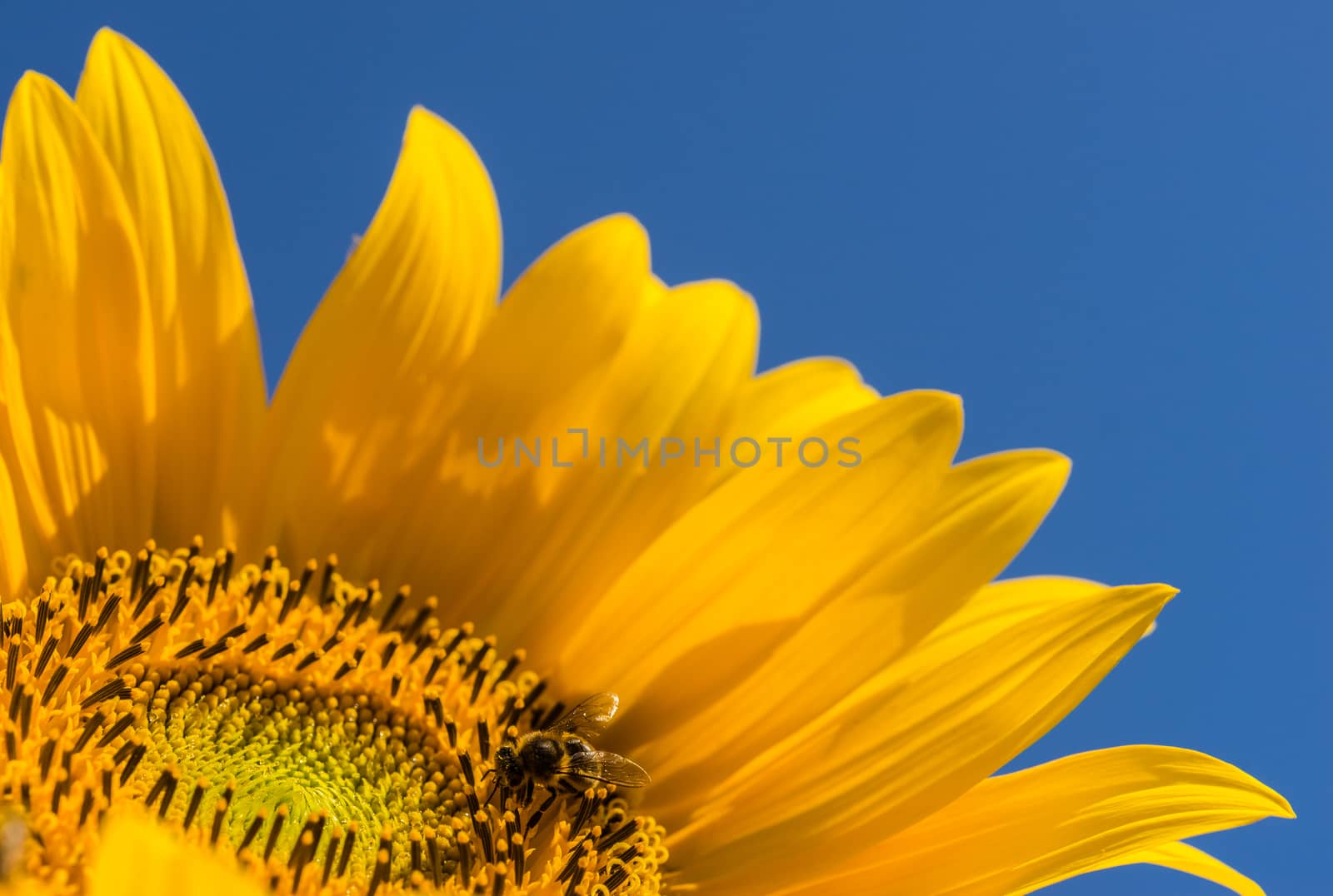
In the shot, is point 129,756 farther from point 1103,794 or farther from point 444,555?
point 1103,794

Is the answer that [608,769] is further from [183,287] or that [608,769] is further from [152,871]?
[152,871]

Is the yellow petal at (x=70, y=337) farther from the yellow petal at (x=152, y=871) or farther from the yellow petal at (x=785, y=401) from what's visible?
the yellow petal at (x=152, y=871)

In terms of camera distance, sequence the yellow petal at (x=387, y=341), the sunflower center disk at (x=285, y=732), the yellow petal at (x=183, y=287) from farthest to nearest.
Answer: the yellow petal at (x=387, y=341)
the yellow petal at (x=183, y=287)
the sunflower center disk at (x=285, y=732)

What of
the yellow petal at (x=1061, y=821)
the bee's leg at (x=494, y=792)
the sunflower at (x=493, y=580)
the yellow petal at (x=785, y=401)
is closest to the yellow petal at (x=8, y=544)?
the sunflower at (x=493, y=580)

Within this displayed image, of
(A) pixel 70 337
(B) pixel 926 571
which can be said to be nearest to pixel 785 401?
(B) pixel 926 571

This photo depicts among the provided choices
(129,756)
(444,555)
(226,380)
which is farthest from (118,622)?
(444,555)

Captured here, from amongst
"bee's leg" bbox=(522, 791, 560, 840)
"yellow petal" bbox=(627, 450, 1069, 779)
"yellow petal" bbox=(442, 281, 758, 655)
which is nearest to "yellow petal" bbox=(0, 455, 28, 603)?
"yellow petal" bbox=(442, 281, 758, 655)
